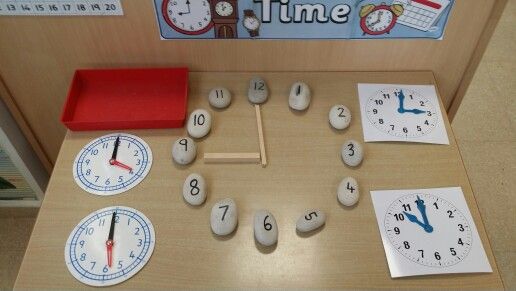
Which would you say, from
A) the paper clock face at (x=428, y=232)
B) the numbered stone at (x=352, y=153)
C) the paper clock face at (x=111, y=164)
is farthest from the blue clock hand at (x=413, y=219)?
the paper clock face at (x=111, y=164)

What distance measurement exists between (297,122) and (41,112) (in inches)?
25.5

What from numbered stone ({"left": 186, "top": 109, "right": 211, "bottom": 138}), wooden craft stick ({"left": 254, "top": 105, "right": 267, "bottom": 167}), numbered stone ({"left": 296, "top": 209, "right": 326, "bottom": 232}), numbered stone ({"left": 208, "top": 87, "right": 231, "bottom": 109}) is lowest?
numbered stone ({"left": 296, "top": 209, "right": 326, "bottom": 232})

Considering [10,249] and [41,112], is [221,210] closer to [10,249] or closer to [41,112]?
[41,112]

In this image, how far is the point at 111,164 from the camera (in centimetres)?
73

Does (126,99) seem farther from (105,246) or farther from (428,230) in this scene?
(428,230)

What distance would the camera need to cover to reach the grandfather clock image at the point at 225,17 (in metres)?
0.77

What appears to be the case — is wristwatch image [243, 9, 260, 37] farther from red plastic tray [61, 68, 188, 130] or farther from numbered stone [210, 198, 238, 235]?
numbered stone [210, 198, 238, 235]

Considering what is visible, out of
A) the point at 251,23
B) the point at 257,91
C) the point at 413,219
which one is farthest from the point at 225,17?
the point at 413,219

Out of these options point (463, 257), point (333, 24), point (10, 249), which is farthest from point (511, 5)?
point (10, 249)

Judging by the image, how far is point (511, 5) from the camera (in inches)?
83.1

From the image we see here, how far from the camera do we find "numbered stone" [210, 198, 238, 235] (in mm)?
646

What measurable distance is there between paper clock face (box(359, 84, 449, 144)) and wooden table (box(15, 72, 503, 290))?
2 cm

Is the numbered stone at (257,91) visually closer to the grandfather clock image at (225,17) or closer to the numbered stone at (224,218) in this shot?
the grandfather clock image at (225,17)

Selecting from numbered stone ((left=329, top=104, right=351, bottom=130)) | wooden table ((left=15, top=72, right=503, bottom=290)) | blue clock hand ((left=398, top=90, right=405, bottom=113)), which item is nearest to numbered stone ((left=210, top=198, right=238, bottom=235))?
wooden table ((left=15, top=72, right=503, bottom=290))
